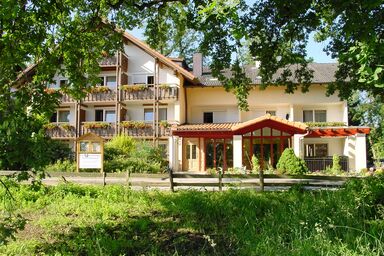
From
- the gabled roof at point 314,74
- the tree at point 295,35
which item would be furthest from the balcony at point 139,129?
the tree at point 295,35

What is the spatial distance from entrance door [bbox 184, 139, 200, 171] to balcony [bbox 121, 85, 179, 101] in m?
3.77

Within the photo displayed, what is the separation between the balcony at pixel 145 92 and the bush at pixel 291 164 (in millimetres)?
10644

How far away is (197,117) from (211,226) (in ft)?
87.2

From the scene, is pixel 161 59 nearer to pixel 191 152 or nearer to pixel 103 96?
pixel 103 96

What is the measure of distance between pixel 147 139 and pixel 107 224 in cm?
2360

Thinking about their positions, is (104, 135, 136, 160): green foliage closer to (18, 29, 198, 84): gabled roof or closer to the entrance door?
the entrance door

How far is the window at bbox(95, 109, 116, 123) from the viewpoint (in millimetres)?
32969

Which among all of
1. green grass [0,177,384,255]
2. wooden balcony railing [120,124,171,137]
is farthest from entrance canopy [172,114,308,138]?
green grass [0,177,384,255]

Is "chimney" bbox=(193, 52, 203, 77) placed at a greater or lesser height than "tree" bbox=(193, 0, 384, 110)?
greater

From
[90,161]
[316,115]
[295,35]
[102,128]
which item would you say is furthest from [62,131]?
[295,35]

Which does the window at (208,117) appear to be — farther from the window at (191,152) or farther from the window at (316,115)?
the window at (316,115)

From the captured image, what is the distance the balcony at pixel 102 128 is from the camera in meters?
31.8

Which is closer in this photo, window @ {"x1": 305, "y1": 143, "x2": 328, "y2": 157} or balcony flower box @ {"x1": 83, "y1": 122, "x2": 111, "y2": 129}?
window @ {"x1": 305, "y1": 143, "x2": 328, "y2": 157}

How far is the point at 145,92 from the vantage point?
104ft
